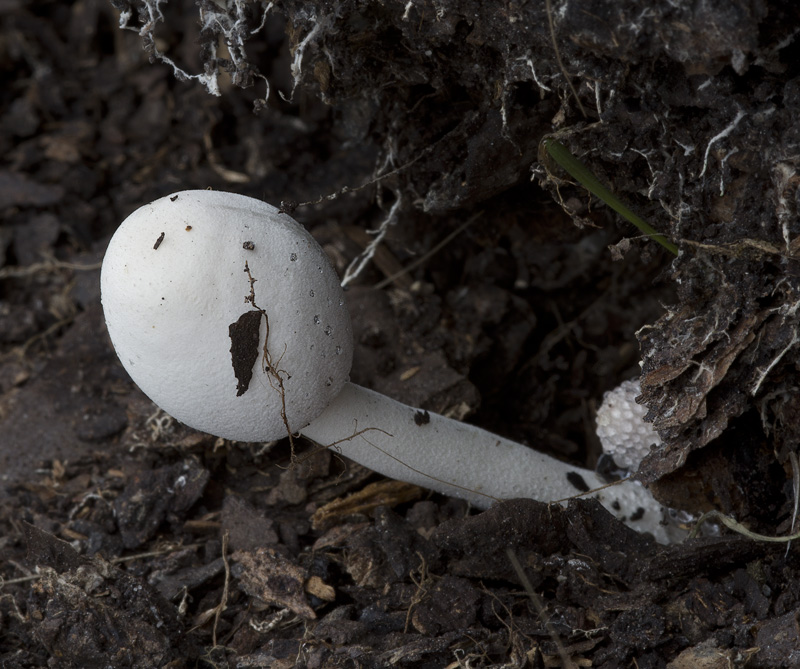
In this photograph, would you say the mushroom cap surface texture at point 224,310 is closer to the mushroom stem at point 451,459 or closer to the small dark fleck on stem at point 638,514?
the mushroom stem at point 451,459

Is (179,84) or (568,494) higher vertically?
(179,84)

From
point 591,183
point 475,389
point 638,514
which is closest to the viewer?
point 591,183

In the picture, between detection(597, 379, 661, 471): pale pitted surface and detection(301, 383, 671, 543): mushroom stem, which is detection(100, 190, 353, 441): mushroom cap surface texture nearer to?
detection(301, 383, 671, 543): mushroom stem

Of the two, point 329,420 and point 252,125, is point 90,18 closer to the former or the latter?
point 252,125

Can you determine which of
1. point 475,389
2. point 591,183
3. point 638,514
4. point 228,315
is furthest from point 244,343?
point 638,514

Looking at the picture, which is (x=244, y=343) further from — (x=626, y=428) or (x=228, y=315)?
(x=626, y=428)

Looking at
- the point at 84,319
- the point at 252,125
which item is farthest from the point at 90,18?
the point at 84,319

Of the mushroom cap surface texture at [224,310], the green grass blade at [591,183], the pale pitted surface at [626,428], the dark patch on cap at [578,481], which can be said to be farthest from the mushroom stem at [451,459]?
the green grass blade at [591,183]
